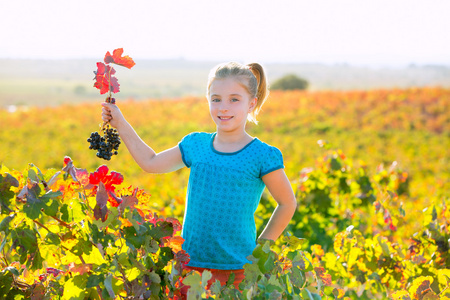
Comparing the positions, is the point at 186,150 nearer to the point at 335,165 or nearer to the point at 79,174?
the point at 79,174

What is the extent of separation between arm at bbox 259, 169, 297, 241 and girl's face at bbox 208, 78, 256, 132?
252 millimetres

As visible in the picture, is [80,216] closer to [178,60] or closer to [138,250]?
[138,250]

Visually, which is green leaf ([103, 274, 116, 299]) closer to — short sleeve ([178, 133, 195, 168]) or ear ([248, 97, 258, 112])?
short sleeve ([178, 133, 195, 168])

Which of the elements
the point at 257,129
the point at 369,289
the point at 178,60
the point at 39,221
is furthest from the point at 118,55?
the point at 178,60

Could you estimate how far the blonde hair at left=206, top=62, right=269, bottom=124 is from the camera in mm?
1967

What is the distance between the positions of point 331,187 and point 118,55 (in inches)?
97.8

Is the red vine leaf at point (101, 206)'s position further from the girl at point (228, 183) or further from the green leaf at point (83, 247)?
the girl at point (228, 183)

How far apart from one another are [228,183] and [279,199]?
0.21 metres

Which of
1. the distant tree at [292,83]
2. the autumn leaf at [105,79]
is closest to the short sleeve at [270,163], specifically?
the autumn leaf at [105,79]

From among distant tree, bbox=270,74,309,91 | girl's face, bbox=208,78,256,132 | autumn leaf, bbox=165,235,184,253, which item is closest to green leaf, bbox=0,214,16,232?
autumn leaf, bbox=165,235,184,253

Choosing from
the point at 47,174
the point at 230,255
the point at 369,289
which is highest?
the point at 47,174

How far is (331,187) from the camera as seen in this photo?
12.6ft

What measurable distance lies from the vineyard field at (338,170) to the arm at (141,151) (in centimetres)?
42

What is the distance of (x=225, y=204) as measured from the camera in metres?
1.91
